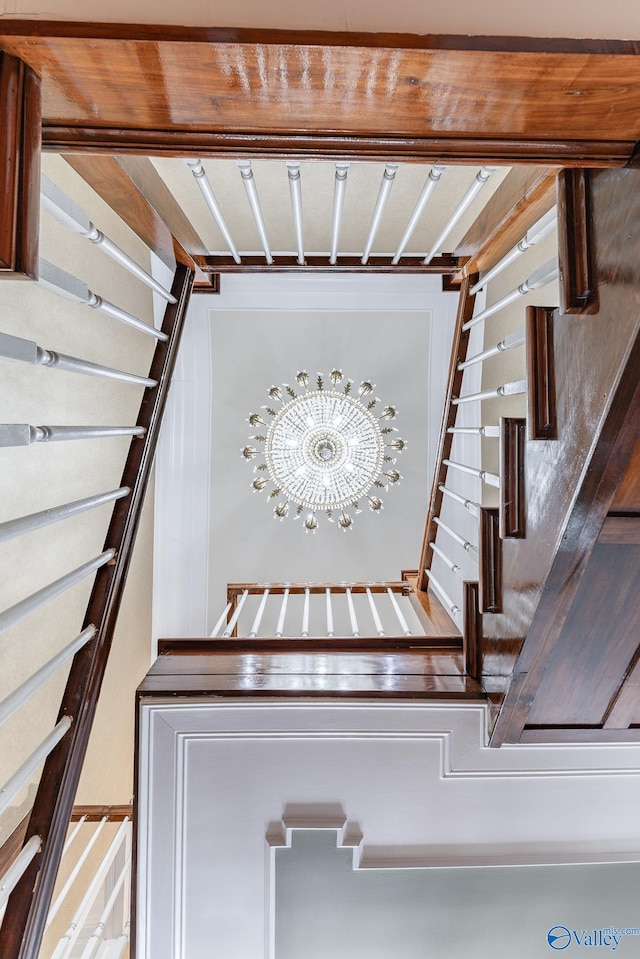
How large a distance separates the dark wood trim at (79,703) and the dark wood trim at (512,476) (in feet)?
4.12

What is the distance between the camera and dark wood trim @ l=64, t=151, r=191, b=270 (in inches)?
56.0

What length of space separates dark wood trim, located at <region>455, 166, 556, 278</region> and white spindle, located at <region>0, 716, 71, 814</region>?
186 cm

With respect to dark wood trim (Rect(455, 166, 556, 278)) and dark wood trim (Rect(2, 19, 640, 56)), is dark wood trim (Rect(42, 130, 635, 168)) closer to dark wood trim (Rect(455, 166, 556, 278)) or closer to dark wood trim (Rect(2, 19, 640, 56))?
dark wood trim (Rect(2, 19, 640, 56))

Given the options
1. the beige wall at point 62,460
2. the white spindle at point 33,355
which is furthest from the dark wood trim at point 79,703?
the white spindle at point 33,355

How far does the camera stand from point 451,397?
279cm

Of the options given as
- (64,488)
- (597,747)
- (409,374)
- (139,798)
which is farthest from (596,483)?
(409,374)

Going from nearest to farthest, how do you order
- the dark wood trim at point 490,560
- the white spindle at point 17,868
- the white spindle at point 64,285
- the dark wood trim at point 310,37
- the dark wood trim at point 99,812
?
the dark wood trim at point 310,37 < the white spindle at point 64,285 < the white spindle at point 17,868 < the dark wood trim at point 490,560 < the dark wood trim at point 99,812

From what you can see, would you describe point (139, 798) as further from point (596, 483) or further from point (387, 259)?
point (387, 259)

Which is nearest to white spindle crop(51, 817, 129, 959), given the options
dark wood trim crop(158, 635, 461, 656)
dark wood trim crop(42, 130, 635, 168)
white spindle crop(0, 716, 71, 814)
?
white spindle crop(0, 716, 71, 814)

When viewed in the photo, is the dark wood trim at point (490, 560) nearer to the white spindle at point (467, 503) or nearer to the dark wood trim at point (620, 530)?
the white spindle at point (467, 503)

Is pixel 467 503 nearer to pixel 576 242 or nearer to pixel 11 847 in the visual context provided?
pixel 576 242

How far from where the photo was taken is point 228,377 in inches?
147

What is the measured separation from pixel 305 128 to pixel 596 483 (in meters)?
0.94

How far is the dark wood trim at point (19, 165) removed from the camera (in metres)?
0.82
